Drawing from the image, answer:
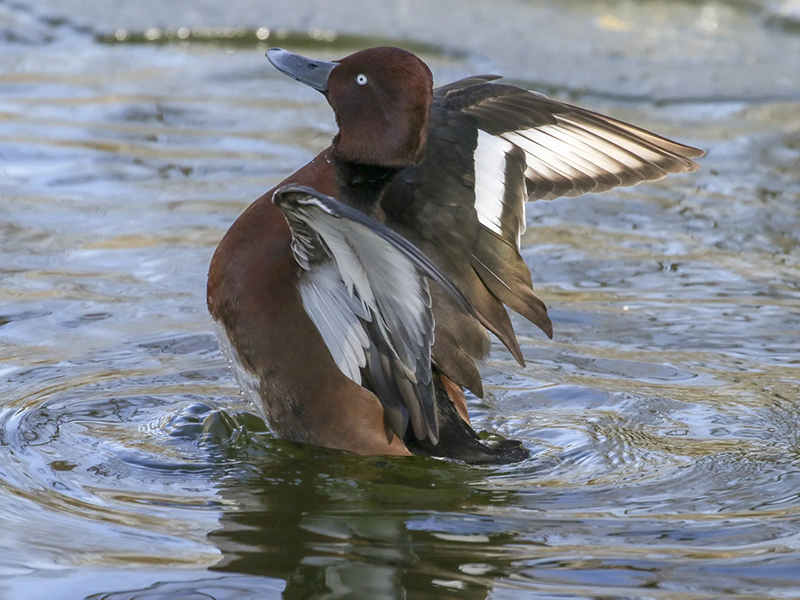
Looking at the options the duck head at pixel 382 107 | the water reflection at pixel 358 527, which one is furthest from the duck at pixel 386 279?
the water reflection at pixel 358 527

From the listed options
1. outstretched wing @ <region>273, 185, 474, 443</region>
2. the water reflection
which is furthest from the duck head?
the water reflection

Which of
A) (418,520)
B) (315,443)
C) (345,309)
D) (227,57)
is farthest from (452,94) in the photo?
(227,57)

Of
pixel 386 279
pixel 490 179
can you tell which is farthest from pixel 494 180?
pixel 386 279

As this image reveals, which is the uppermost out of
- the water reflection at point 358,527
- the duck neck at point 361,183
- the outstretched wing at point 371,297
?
the duck neck at point 361,183

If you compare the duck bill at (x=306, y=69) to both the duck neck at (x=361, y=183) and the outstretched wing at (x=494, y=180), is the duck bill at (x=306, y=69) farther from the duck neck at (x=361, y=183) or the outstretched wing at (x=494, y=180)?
the outstretched wing at (x=494, y=180)

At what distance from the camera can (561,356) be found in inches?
208

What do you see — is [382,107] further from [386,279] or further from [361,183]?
[386,279]

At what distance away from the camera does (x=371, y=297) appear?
381 centimetres

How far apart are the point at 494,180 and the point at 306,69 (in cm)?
84

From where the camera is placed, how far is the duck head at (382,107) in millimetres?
3951

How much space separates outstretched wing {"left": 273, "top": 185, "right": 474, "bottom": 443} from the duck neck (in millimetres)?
331

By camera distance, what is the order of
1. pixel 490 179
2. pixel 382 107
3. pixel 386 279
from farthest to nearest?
pixel 490 179 → pixel 382 107 → pixel 386 279

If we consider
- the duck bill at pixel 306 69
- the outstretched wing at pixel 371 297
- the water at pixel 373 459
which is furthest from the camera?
the duck bill at pixel 306 69

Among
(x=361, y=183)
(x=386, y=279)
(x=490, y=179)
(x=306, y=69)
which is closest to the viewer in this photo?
(x=386, y=279)
